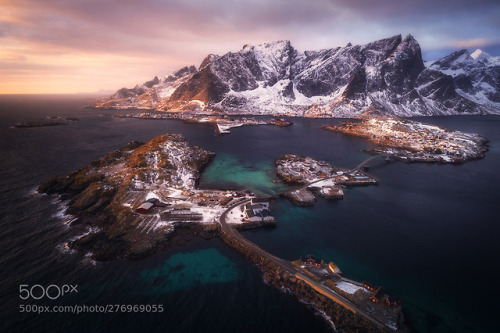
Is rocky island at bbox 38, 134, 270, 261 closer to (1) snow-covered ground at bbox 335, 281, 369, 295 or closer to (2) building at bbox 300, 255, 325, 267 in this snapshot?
(2) building at bbox 300, 255, 325, 267

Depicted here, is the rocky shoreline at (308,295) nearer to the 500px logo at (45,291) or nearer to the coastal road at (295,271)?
the coastal road at (295,271)

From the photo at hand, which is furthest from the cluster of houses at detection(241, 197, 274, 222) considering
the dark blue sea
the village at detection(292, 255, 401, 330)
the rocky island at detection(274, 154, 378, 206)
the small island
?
the village at detection(292, 255, 401, 330)

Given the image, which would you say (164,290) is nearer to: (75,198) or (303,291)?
(303,291)

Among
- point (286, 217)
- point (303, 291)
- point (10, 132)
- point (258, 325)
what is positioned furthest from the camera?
point (10, 132)

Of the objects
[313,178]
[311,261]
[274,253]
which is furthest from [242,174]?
[311,261]

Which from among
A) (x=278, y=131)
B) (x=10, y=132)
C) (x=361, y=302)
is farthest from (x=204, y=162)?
(x=10, y=132)

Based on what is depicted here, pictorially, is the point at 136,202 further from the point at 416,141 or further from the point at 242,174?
the point at 416,141
